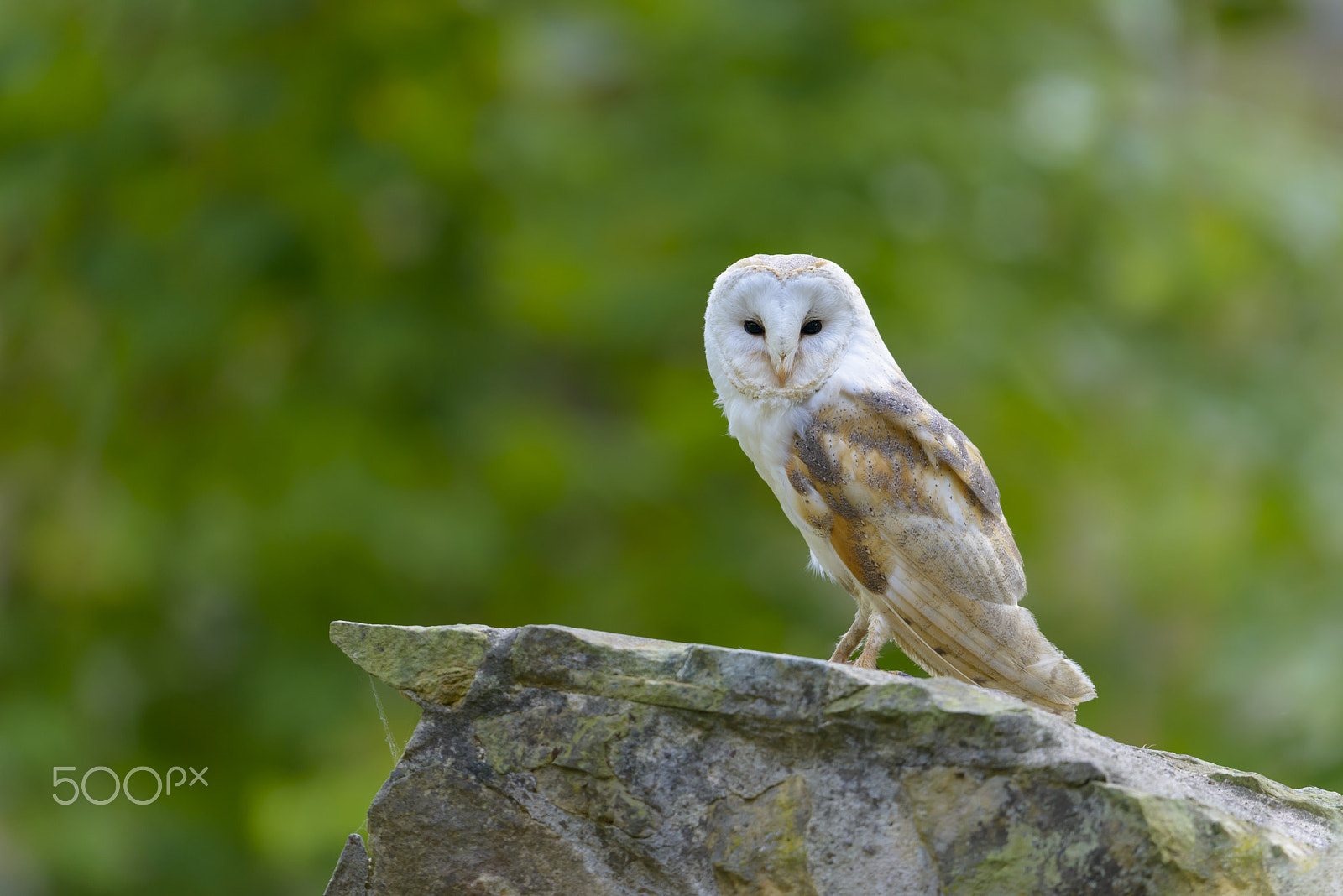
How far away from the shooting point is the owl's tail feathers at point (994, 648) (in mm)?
2977

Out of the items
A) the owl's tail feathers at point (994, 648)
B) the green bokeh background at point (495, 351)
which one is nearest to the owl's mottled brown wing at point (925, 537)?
the owl's tail feathers at point (994, 648)

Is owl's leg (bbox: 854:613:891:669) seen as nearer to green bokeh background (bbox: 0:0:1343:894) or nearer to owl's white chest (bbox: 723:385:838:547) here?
owl's white chest (bbox: 723:385:838:547)

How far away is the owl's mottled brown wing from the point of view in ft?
9.80

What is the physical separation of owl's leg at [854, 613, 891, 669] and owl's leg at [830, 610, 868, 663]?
9 cm

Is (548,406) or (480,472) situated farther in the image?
(548,406)

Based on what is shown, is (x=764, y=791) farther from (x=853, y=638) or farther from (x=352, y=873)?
(x=352, y=873)

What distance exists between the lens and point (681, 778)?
8.52 ft

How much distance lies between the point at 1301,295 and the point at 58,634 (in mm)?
6145

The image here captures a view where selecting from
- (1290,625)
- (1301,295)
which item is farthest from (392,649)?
(1301,295)

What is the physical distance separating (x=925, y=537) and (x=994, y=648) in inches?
11.2

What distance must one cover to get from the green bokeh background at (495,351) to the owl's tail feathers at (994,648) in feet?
9.89

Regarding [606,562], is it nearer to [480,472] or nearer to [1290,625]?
[480,472]

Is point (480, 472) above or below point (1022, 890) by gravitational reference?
above

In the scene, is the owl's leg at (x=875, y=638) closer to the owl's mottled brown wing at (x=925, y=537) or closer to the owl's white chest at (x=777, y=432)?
the owl's mottled brown wing at (x=925, y=537)
